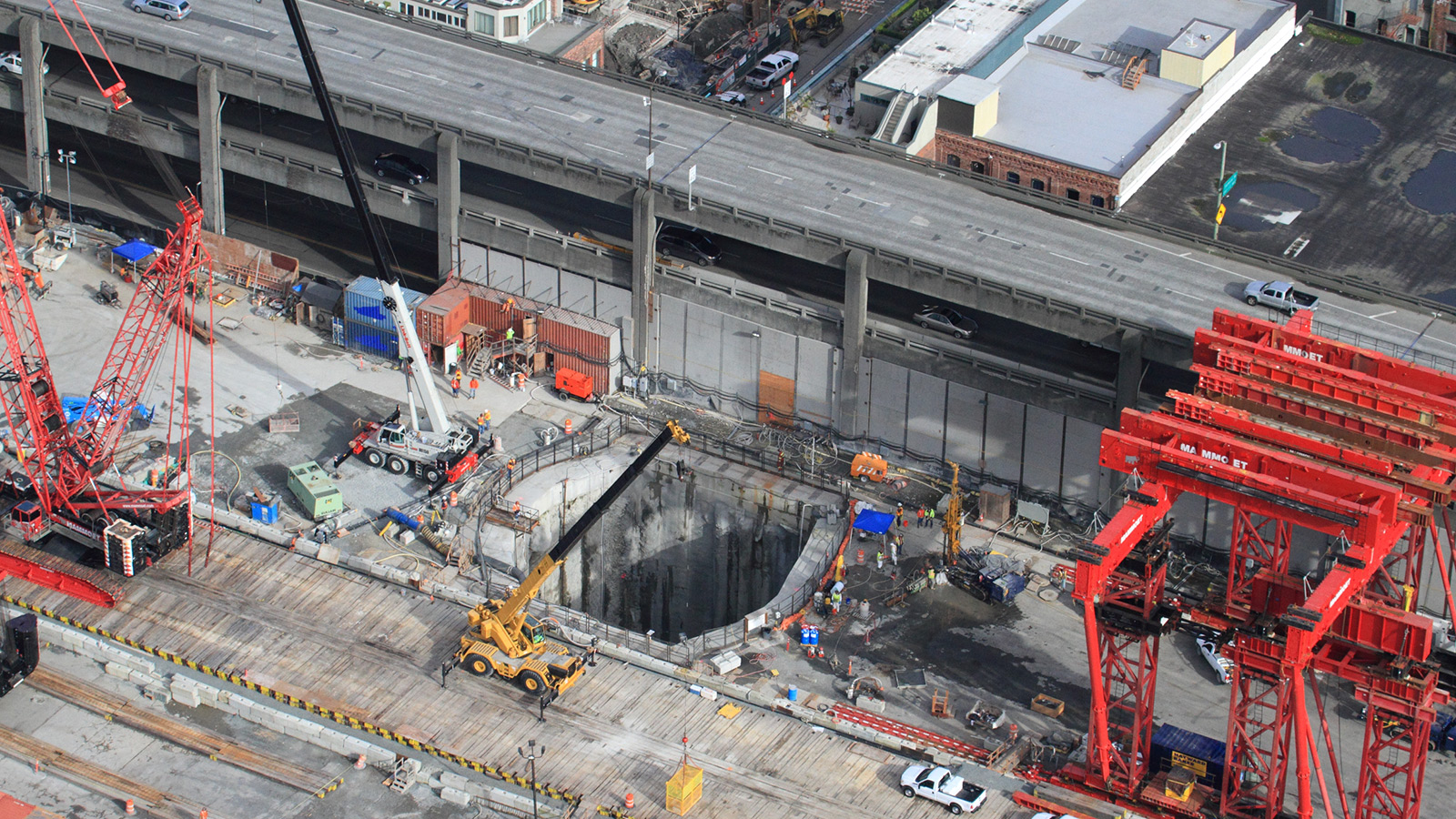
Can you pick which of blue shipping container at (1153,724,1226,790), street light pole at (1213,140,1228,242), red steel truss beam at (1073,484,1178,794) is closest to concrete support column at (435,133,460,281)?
street light pole at (1213,140,1228,242)

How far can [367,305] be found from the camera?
140 m

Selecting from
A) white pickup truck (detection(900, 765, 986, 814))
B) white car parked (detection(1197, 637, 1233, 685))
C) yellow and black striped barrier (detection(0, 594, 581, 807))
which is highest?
white car parked (detection(1197, 637, 1233, 685))

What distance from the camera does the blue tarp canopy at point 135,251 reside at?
146125mm

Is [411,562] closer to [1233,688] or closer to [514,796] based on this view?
[514,796]

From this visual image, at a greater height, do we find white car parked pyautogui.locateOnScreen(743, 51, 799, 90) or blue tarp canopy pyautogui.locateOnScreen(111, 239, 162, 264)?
white car parked pyautogui.locateOnScreen(743, 51, 799, 90)

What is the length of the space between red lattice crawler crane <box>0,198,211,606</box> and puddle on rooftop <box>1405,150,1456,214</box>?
80.1 meters

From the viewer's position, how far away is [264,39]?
15025cm

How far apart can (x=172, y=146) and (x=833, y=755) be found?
66461 mm

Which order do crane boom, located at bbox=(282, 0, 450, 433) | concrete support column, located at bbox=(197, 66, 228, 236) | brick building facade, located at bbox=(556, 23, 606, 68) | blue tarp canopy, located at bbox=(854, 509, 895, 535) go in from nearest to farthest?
blue tarp canopy, located at bbox=(854, 509, 895, 535)
crane boom, located at bbox=(282, 0, 450, 433)
concrete support column, located at bbox=(197, 66, 228, 236)
brick building facade, located at bbox=(556, 23, 606, 68)

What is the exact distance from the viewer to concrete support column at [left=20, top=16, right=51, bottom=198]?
14962 cm

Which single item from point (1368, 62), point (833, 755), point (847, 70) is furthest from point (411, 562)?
point (1368, 62)

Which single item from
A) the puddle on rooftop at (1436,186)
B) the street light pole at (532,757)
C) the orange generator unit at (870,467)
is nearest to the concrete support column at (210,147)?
the orange generator unit at (870,467)

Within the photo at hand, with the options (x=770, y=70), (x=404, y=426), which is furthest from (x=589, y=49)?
(x=404, y=426)

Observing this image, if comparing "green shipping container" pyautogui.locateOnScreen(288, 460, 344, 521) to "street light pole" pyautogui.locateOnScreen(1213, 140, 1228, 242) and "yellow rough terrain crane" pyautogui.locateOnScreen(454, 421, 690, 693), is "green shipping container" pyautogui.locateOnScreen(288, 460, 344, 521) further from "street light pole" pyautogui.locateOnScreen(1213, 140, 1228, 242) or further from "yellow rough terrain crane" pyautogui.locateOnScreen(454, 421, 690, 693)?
"street light pole" pyautogui.locateOnScreen(1213, 140, 1228, 242)
